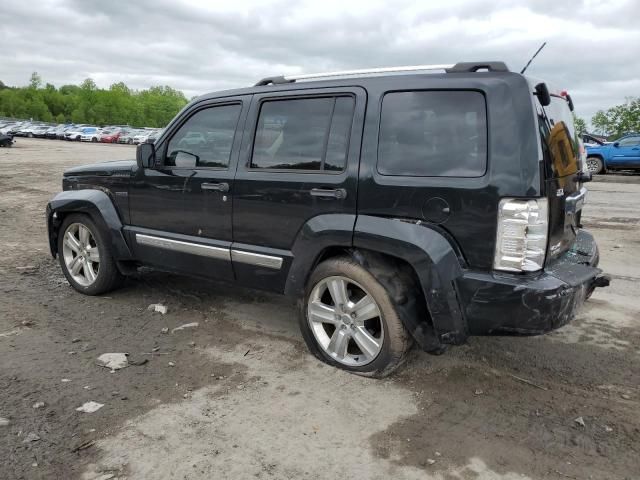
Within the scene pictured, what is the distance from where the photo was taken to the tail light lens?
2992 mm

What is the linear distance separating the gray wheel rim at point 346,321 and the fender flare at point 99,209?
2065 mm

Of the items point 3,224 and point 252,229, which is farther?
point 3,224

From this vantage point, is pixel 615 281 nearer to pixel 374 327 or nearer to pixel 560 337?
pixel 560 337

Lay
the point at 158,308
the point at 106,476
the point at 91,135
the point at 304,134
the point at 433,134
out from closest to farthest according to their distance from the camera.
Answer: the point at 106,476, the point at 433,134, the point at 304,134, the point at 158,308, the point at 91,135

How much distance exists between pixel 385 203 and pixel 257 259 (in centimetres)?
114

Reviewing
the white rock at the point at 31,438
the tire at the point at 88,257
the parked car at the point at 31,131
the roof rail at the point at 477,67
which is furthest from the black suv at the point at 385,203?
the parked car at the point at 31,131

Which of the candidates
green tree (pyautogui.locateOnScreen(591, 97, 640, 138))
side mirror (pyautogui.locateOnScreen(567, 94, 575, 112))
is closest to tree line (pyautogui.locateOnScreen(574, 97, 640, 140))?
green tree (pyautogui.locateOnScreen(591, 97, 640, 138))

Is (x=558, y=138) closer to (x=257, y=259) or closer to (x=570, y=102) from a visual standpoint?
(x=570, y=102)

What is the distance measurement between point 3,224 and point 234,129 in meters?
6.69

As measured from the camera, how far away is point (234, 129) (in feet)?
13.9

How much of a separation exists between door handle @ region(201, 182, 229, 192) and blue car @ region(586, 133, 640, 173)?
17374 millimetres

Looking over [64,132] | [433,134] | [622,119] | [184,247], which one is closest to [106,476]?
[184,247]

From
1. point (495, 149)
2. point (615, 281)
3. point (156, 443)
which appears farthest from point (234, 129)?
point (615, 281)

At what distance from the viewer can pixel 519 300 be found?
9.92 ft
